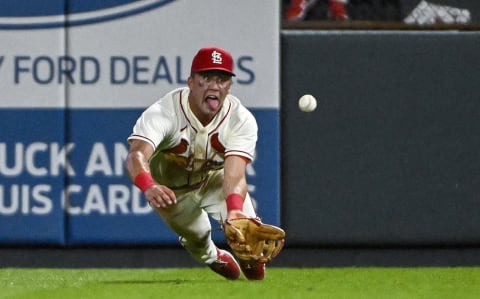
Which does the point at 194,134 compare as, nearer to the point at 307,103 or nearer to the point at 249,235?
the point at 249,235

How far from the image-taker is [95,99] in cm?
889

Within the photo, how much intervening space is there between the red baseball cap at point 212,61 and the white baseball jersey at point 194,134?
0.28 m

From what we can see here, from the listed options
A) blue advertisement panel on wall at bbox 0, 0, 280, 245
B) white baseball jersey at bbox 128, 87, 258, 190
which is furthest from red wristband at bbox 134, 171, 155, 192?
blue advertisement panel on wall at bbox 0, 0, 280, 245

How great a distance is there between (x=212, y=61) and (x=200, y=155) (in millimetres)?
570

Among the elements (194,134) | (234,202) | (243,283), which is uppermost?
(194,134)

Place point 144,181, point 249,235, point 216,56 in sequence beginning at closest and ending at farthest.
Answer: point 144,181
point 249,235
point 216,56

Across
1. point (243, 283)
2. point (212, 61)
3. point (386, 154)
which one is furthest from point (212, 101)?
point (386, 154)

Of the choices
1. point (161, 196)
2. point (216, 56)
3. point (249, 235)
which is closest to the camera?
point (161, 196)

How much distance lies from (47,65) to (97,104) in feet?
1.21

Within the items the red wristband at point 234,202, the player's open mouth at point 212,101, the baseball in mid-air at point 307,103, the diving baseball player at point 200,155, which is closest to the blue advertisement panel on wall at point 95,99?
the baseball in mid-air at point 307,103

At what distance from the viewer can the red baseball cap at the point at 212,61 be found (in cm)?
735

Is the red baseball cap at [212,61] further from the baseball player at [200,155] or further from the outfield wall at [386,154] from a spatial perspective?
the outfield wall at [386,154]

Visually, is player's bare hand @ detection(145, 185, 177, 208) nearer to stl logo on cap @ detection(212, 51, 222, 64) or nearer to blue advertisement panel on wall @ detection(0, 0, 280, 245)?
stl logo on cap @ detection(212, 51, 222, 64)

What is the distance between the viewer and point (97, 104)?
889cm
